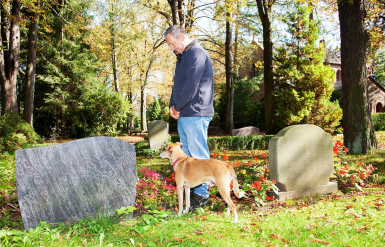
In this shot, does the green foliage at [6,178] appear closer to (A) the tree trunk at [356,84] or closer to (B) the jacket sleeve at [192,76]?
(B) the jacket sleeve at [192,76]

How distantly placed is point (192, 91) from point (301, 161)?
97.8 inches

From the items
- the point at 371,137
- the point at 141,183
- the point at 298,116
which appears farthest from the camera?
the point at 298,116

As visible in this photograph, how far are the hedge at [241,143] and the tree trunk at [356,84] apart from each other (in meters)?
4.15

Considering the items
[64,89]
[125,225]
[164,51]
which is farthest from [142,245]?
[164,51]

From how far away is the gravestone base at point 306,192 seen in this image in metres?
4.46

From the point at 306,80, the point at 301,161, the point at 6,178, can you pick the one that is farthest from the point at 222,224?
the point at 306,80

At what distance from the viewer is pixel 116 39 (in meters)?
23.7

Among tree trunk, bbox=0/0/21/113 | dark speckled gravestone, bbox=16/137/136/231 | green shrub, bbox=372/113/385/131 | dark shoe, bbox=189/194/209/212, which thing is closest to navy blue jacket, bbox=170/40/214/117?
dark speckled gravestone, bbox=16/137/136/231

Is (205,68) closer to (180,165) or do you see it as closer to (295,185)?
(180,165)

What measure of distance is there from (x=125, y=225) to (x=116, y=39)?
23.0m

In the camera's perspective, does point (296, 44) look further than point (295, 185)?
Yes

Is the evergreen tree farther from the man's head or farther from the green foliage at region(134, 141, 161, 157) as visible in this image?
the man's head

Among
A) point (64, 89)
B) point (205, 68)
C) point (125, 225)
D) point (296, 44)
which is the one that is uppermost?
point (296, 44)

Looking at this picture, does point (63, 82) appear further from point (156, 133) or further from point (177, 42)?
point (177, 42)
